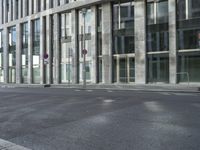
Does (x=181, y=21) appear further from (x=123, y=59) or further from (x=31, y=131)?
(x=31, y=131)

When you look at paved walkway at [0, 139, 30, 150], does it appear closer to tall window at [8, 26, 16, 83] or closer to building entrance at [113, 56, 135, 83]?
building entrance at [113, 56, 135, 83]

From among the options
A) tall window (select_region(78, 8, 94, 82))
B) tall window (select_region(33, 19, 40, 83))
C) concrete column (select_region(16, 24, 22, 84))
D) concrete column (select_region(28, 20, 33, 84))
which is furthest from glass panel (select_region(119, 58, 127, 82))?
concrete column (select_region(16, 24, 22, 84))

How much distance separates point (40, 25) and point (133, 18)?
14.2m

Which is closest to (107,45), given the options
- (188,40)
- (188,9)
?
(188,40)

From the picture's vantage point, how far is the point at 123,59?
106ft

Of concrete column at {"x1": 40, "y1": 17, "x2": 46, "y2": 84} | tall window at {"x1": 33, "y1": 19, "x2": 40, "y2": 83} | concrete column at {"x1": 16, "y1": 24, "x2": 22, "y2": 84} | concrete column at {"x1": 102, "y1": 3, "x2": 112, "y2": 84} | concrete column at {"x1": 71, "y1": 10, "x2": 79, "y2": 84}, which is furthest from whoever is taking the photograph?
concrete column at {"x1": 16, "y1": 24, "x2": 22, "y2": 84}

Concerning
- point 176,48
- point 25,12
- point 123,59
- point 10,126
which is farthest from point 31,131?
point 25,12

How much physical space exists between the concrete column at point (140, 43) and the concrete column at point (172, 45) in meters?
2.54

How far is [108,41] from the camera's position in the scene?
33000 mm

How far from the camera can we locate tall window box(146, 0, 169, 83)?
29.5m

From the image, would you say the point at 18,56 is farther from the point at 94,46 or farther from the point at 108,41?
the point at 108,41

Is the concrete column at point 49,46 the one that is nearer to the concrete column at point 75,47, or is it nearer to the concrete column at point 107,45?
the concrete column at point 75,47

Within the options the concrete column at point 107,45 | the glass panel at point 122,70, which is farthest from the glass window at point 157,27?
the concrete column at point 107,45

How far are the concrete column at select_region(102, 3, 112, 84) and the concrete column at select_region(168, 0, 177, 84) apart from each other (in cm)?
640
